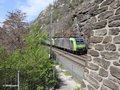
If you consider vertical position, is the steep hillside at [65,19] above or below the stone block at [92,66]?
above

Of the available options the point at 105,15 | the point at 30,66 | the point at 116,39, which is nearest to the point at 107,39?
the point at 116,39

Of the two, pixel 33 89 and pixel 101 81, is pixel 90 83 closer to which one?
pixel 101 81

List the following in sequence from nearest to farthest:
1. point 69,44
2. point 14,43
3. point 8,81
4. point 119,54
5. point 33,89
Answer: point 119,54, point 8,81, point 33,89, point 14,43, point 69,44

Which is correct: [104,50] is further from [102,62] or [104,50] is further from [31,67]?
[31,67]

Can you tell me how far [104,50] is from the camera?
3.85 metres

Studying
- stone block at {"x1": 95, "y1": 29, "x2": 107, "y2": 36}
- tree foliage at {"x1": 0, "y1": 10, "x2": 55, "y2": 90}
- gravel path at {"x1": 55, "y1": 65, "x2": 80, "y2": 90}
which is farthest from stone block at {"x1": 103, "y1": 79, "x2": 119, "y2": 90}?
gravel path at {"x1": 55, "y1": 65, "x2": 80, "y2": 90}

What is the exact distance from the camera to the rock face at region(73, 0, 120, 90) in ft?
11.4

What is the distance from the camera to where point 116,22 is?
138 inches

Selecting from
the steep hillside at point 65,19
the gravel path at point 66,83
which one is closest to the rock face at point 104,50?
the gravel path at point 66,83

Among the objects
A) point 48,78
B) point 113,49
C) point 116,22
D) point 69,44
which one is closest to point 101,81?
point 113,49

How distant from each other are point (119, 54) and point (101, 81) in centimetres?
85

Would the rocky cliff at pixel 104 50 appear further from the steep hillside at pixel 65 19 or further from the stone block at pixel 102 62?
the steep hillside at pixel 65 19

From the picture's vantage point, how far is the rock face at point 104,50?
11.4ft

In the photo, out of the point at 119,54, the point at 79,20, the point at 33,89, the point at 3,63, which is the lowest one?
the point at 33,89
